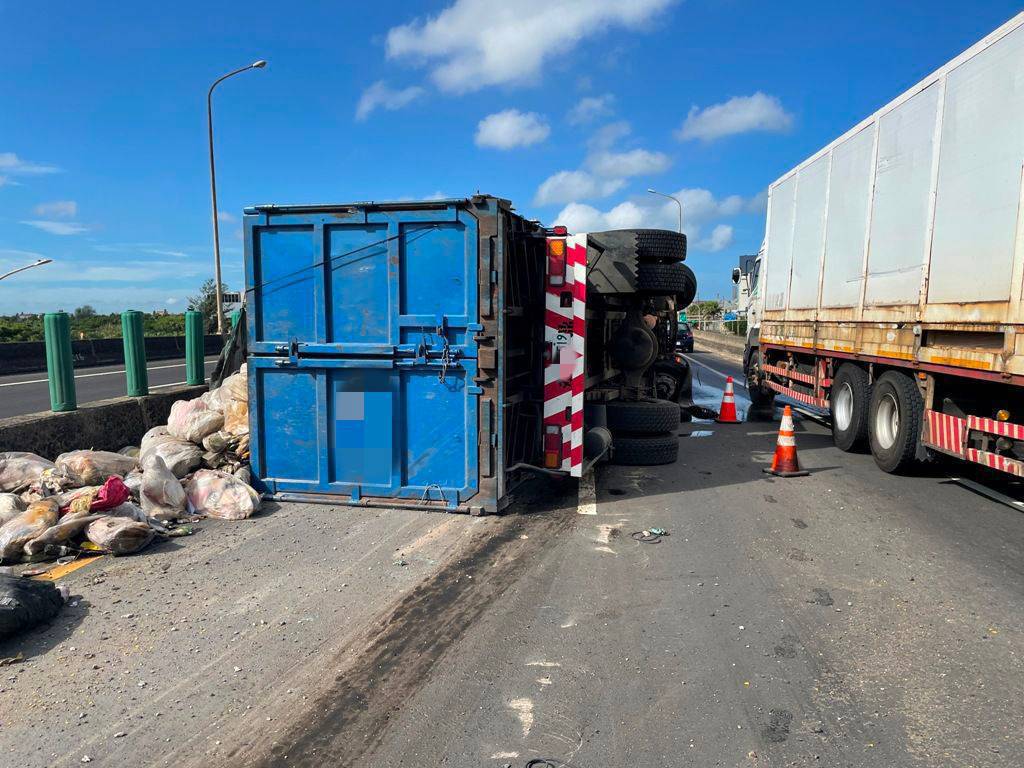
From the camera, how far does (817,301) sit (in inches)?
399

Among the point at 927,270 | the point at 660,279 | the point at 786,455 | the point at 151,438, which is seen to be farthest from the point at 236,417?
the point at 927,270

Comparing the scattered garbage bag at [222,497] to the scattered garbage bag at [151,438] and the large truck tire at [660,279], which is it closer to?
the scattered garbage bag at [151,438]

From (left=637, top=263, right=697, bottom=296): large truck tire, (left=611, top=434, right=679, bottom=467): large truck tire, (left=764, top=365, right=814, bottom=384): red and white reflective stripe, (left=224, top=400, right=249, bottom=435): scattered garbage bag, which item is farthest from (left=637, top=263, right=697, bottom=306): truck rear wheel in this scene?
(left=224, top=400, right=249, bottom=435): scattered garbage bag

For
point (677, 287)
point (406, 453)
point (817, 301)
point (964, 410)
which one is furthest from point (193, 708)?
point (817, 301)

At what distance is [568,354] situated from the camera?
620 centimetres

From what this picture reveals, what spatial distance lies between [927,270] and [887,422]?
1.85 m

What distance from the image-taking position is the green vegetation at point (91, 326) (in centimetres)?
2928

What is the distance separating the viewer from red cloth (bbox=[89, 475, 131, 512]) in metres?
5.06

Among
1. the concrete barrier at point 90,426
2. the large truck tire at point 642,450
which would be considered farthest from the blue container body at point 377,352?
the large truck tire at point 642,450

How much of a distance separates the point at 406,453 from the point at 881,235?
19.9 ft

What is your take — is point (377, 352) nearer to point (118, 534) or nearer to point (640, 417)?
point (118, 534)

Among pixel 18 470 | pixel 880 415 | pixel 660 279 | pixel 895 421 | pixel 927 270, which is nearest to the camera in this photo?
pixel 18 470

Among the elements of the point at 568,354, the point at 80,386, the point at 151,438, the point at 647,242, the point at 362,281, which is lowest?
the point at 80,386

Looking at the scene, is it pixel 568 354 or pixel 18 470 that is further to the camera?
pixel 568 354
